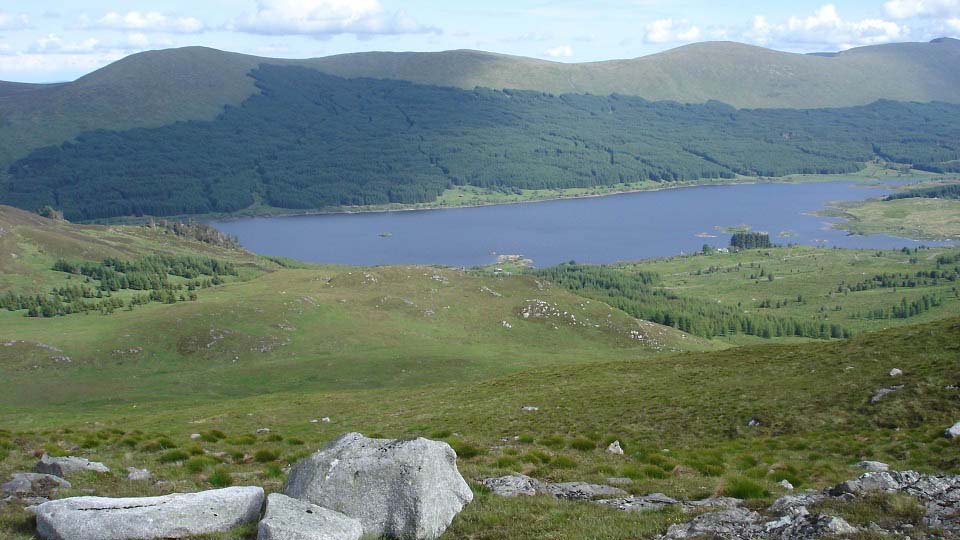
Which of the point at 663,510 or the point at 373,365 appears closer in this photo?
the point at 663,510

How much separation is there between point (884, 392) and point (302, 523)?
28.2m

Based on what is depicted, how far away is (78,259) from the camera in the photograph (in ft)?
484

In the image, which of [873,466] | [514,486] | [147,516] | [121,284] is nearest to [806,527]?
[514,486]

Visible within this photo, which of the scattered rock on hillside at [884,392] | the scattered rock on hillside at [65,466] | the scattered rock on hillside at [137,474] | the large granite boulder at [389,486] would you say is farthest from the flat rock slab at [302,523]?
the scattered rock on hillside at [884,392]

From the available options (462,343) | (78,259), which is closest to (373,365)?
(462,343)

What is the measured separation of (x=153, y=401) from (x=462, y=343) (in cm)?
4122

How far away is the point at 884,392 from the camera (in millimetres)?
34844

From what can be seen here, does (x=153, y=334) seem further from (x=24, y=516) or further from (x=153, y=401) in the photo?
(x=24, y=516)

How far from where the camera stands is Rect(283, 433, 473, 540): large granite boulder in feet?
58.2

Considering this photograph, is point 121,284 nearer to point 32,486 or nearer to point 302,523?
point 32,486

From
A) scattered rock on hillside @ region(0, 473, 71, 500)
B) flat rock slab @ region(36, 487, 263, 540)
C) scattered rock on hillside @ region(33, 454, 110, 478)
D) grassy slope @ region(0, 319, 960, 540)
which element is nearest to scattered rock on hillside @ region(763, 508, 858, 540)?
grassy slope @ region(0, 319, 960, 540)

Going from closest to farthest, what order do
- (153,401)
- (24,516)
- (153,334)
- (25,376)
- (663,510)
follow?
1. (24,516)
2. (663,510)
3. (153,401)
4. (25,376)
5. (153,334)

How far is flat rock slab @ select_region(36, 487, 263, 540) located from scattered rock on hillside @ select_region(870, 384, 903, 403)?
27482 millimetres

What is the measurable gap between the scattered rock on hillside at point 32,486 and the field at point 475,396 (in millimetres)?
601
